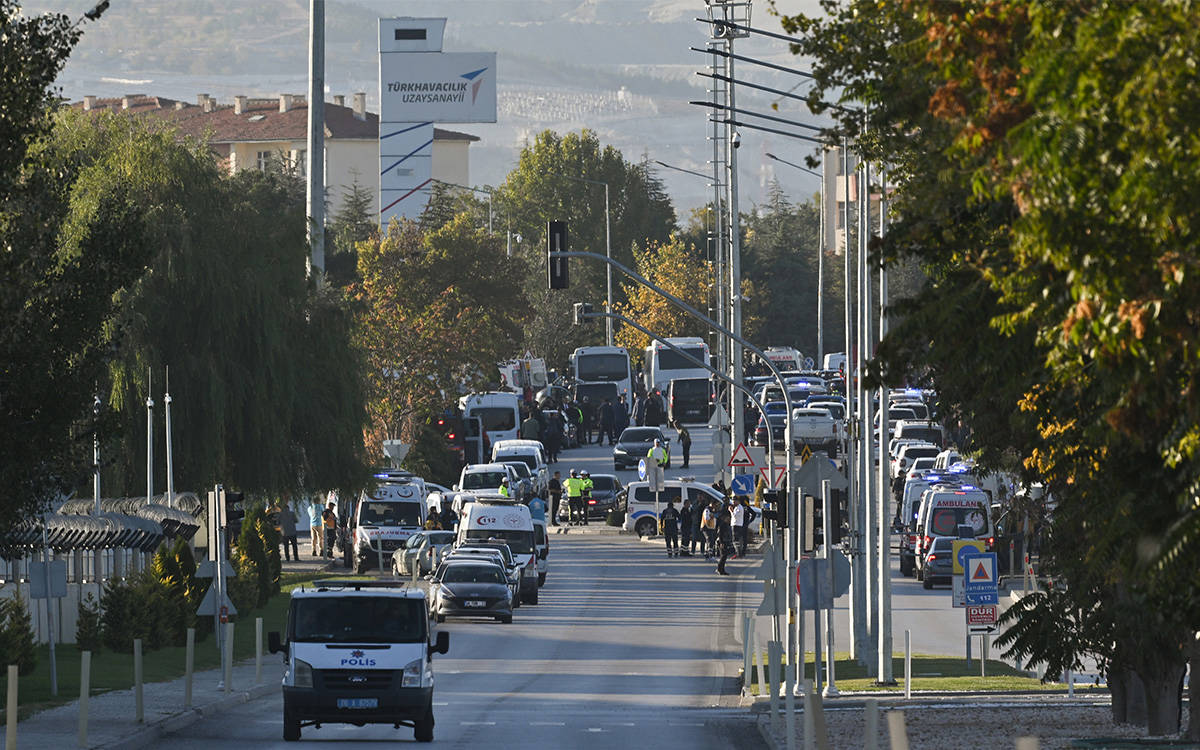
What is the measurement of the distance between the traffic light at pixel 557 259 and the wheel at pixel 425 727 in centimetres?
1347

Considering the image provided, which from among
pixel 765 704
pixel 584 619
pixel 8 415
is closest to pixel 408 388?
pixel 584 619

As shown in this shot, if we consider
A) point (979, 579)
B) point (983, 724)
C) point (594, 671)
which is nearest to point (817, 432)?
point (594, 671)

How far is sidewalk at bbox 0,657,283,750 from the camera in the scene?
21.4m

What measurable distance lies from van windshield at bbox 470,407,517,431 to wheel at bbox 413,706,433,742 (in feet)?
177

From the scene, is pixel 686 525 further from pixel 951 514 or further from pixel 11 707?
pixel 11 707

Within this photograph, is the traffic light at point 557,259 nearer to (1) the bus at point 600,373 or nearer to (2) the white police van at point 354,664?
(2) the white police van at point 354,664

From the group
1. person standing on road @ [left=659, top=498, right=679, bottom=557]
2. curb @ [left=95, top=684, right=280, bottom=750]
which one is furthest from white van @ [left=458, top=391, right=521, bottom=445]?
curb @ [left=95, top=684, right=280, bottom=750]

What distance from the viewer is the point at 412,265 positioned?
7881cm

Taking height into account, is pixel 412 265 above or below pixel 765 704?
above

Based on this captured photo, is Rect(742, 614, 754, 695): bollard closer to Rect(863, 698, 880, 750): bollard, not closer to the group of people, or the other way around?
Rect(863, 698, 880, 750): bollard

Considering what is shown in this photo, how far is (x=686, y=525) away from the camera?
54.5m

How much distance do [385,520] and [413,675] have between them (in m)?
30.0

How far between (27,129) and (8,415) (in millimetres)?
3056

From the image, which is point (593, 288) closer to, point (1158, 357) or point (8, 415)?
point (8, 415)
